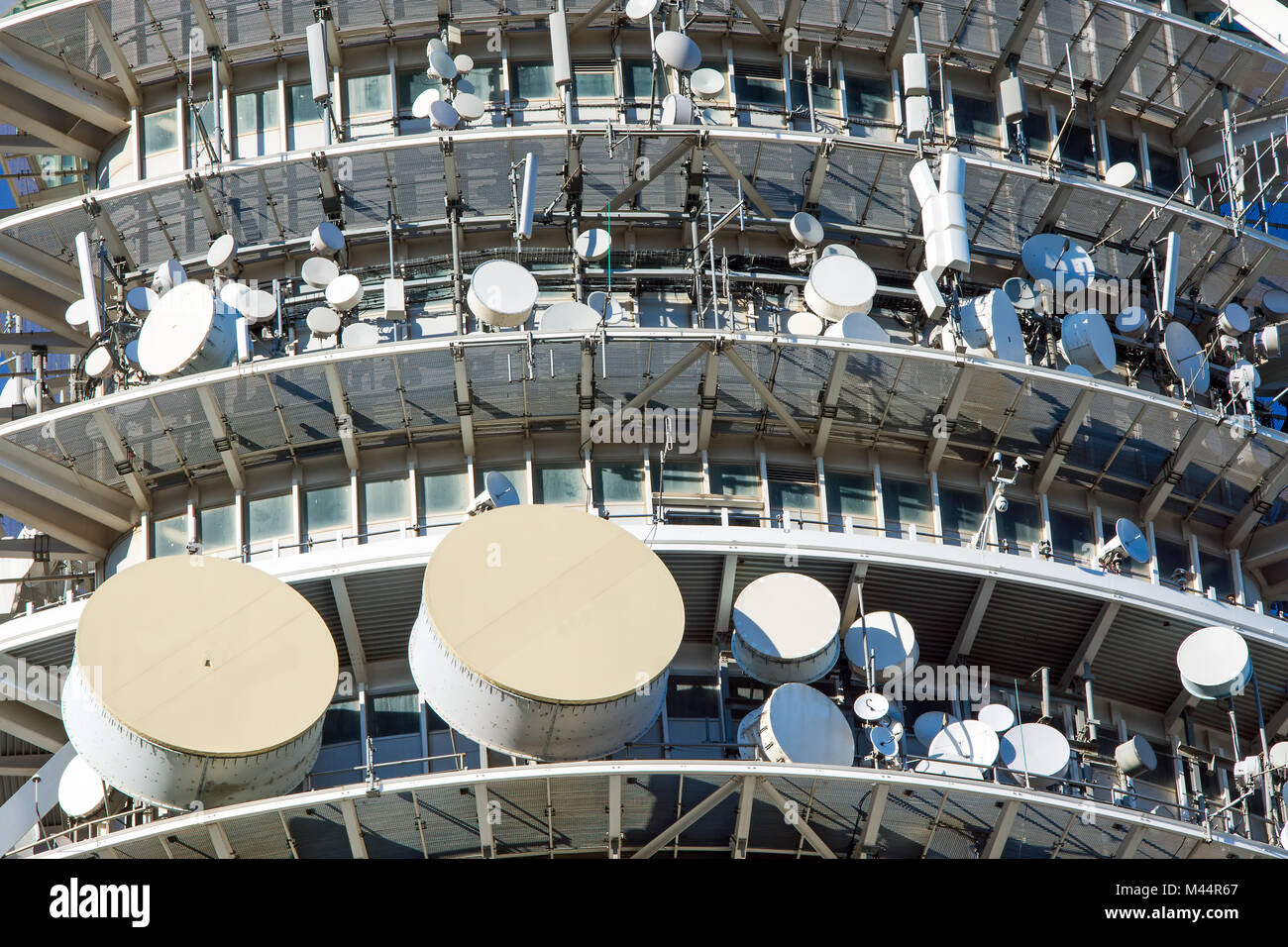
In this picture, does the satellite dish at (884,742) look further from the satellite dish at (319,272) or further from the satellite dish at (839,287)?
the satellite dish at (319,272)

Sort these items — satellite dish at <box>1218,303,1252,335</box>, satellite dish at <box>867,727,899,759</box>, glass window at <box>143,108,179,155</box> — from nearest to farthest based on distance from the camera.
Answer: satellite dish at <box>867,727,899,759</box>, satellite dish at <box>1218,303,1252,335</box>, glass window at <box>143,108,179,155</box>

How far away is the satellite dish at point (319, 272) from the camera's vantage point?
33.1 meters

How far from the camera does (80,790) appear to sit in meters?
29.2

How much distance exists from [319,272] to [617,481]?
7.28m

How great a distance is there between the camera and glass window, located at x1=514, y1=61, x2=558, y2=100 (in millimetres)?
36156

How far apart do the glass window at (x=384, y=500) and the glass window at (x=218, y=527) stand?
2523 mm

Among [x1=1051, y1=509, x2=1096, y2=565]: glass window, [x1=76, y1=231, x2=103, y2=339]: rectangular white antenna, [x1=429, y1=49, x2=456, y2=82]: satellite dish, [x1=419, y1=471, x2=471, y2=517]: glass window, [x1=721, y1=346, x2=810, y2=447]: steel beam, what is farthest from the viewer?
[x1=429, y1=49, x2=456, y2=82]: satellite dish

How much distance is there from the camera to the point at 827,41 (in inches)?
1451

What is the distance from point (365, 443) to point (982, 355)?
38.5 ft

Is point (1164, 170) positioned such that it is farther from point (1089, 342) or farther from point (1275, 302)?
point (1089, 342)

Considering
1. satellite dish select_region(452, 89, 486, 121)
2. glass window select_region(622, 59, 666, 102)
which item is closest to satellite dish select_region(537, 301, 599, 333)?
satellite dish select_region(452, 89, 486, 121)

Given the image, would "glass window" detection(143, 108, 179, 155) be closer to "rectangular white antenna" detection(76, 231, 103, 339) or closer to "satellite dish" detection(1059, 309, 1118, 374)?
"rectangular white antenna" detection(76, 231, 103, 339)

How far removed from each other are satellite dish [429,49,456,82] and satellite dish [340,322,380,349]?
581cm

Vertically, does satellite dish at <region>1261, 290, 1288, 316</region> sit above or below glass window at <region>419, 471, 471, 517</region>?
above
